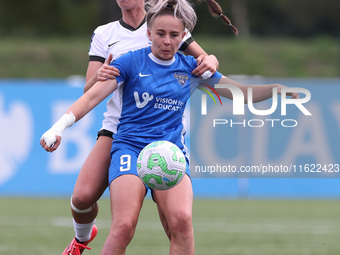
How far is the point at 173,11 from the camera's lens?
6.17 metres

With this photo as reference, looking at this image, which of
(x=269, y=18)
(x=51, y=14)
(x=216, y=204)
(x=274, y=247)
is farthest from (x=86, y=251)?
(x=269, y=18)

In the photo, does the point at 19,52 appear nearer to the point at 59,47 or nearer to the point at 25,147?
the point at 59,47

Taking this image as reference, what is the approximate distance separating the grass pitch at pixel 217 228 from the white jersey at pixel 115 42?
7.33 feet

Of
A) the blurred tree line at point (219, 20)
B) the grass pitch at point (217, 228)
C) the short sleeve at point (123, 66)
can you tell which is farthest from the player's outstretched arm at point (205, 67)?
the blurred tree line at point (219, 20)

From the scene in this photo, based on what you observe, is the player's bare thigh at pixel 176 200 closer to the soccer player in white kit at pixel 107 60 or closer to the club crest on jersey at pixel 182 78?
the soccer player in white kit at pixel 107 60

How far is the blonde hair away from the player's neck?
1.88 ft

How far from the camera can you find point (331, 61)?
27219 millimetres

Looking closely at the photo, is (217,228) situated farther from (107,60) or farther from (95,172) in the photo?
(107,60)

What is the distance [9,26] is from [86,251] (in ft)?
87.8

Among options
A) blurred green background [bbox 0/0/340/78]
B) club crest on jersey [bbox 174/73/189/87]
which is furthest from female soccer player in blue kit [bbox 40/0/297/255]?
blurred green background [bbox 0/0/340/78]

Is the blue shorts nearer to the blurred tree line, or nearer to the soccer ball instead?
the soccer ball

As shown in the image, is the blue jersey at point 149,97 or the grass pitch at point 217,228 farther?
the grass pitch at point 217,228

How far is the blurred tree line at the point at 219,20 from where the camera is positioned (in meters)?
34.1

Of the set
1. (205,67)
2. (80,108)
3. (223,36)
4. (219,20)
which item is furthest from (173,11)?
(223,36)
